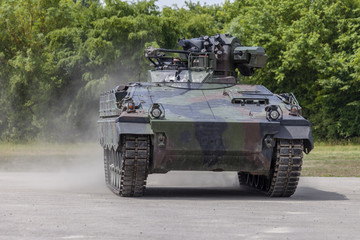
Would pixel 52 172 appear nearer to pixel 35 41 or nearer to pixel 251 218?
pixel 251 218

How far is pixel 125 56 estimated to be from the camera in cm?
4266

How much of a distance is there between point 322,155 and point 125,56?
563 inches

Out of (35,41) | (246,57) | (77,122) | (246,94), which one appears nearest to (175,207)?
(246,94)

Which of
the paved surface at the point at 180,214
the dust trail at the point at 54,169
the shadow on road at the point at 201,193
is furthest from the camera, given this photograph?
the dust trail at the point at 54,169

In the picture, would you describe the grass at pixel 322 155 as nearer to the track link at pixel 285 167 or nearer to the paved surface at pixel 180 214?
the paved surface at pixel 180 214

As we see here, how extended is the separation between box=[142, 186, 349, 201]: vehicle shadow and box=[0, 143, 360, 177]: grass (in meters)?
6.16

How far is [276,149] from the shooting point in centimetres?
1462

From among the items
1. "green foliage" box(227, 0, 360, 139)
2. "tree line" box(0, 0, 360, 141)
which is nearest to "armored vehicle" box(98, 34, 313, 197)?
"green foliage" box(227, 0, 360, 139)

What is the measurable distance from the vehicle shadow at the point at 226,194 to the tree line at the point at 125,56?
22950mm

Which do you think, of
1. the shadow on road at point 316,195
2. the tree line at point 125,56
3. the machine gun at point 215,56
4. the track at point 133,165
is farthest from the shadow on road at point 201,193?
the tree line at point 125,56

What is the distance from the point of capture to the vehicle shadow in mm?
14734

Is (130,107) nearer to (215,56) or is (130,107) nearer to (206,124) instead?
(206,124)

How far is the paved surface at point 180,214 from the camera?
9.33m

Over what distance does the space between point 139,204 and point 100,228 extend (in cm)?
331
